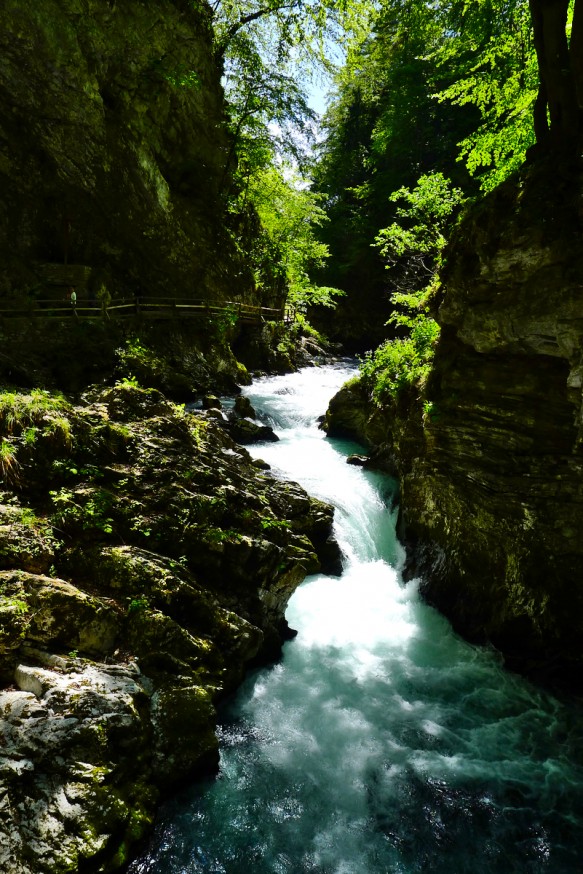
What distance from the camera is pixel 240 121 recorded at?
21328 mm

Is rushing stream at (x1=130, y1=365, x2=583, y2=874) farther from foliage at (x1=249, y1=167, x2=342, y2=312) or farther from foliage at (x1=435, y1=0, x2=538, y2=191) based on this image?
foliage at (x1=249, y1=167, x2=342, y2=312)

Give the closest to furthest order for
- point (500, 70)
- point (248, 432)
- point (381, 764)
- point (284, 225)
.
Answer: point (381, 764) → point (500, 70) → point (248, 432) → point (284, 225)

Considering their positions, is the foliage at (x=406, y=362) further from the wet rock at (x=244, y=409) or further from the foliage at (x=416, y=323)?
the wet rock at (x=244, y=409)

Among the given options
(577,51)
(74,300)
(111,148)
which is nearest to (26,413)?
(74,300)

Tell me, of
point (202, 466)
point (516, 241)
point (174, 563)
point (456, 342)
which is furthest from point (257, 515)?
point (516, 241)

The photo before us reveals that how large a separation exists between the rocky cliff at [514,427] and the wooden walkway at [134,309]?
1040 cm

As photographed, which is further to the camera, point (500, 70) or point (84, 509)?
point (500, 70)

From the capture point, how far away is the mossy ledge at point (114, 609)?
4.05m

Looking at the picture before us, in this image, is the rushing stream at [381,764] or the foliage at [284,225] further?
the foliage at [284,225]

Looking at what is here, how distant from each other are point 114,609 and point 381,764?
4.37 m

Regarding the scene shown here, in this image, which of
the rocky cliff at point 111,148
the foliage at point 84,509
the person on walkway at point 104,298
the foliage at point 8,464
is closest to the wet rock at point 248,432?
the person on walkway at point 104,298

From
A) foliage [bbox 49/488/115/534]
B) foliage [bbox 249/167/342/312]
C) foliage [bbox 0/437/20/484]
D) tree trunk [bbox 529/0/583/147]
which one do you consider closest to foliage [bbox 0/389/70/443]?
foliage [bbox 0/437/20/484]

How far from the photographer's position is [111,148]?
15.8m

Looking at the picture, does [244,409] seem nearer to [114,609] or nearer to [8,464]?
[8,464]
